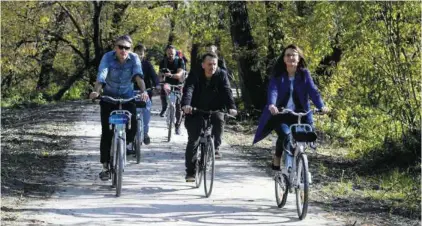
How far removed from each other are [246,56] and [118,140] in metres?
11.0

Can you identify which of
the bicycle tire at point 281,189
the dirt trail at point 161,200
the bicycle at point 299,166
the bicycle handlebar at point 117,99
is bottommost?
the dirt trail at point 161,200

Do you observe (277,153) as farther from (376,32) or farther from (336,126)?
(336,126)

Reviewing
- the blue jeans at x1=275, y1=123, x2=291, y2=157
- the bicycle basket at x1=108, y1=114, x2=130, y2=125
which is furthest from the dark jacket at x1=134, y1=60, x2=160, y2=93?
the blue jeans at x1=275, y1=123, x2=291, y2=157

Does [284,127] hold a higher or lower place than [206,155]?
higher

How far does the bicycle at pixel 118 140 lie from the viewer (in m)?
8.72

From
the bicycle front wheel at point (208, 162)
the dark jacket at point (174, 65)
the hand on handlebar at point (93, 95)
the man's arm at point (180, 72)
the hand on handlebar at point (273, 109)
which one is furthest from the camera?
the dark jacket at point (174, 65)

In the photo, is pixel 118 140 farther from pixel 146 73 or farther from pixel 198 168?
pixel 146 73

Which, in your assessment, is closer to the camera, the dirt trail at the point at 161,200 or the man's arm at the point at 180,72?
the dirt trail at the point at 161,200

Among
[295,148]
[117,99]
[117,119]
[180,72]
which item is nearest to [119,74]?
[117,99]

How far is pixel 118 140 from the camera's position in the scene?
29.1 ft

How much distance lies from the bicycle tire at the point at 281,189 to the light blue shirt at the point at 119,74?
2460 mm

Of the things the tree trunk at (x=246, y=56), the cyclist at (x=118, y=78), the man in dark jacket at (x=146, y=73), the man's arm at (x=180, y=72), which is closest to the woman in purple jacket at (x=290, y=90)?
the cyclist at (x=118, y=78)

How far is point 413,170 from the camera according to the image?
1201 cm

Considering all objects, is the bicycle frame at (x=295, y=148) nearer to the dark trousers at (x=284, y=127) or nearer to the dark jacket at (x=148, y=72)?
the dark trousers at (x=284, y=127)
